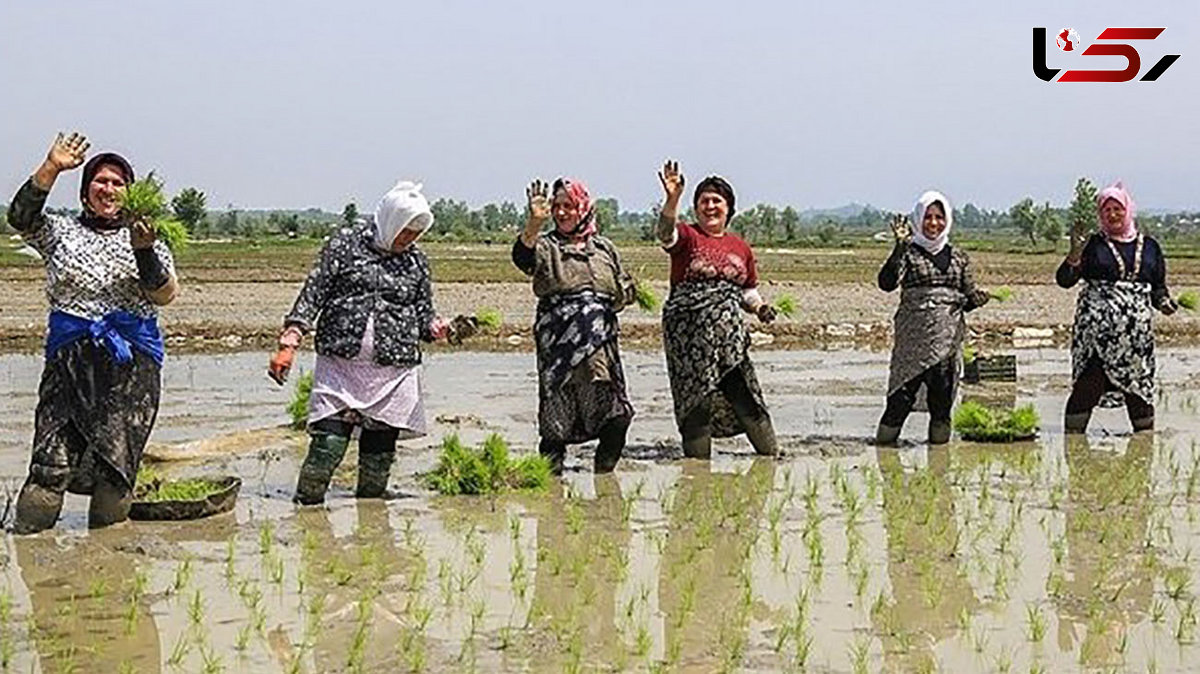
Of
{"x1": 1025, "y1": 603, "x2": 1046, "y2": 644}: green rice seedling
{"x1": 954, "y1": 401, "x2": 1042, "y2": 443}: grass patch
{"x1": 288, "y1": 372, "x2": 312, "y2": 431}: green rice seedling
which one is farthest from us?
{"x1": 954, "y1": 401, "x2": 1042, "y2": 443}: grass patch

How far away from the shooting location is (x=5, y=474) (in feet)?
27.5

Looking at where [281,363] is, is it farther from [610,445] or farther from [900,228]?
[900,228]

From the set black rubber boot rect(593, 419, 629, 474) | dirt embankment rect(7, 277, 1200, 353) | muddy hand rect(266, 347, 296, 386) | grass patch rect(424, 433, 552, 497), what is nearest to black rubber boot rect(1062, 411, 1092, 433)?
black rubber boot rect(593, 419, 629, 474)

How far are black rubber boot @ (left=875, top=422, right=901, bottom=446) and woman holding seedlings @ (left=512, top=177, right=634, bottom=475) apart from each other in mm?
2272

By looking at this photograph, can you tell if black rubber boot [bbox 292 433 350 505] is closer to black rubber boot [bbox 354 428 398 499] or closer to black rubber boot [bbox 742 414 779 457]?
black rubber boot [bbox 354 428 398 499]

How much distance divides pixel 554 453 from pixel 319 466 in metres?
1.48

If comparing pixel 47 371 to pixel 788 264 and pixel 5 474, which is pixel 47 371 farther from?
pixel 788 264

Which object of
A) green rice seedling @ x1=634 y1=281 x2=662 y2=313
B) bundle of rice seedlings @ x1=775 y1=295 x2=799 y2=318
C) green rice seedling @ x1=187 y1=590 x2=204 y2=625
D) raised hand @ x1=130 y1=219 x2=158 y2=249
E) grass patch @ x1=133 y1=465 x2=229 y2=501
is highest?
raised hand @ x1=130 y1=219 x2=158 y2=249

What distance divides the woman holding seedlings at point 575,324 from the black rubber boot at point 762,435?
3.63 ft

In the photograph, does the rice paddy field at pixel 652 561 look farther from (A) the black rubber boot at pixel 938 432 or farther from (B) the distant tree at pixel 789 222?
(B) the distant tree at pixel 789 222

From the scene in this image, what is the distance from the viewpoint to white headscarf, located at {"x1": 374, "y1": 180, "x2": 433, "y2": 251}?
23.7 ft

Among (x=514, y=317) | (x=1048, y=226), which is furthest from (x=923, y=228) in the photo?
(x=1048, y=226)

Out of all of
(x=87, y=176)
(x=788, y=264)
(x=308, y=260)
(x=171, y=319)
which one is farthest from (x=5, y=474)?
(x=788, y=264)

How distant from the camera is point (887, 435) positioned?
995 centimetres
